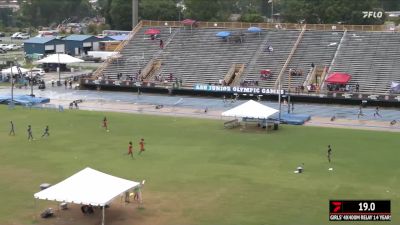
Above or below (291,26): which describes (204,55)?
below

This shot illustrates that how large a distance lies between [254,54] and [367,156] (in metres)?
38.8

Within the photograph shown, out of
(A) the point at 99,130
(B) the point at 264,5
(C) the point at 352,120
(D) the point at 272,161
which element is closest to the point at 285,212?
(D) the point at 272,161

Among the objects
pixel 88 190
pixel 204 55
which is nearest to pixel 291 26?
pixel 204 55

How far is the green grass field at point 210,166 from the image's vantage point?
103 ft

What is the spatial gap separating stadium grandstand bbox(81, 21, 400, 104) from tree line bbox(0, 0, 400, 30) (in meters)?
15.9

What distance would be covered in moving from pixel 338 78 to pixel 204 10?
210ft

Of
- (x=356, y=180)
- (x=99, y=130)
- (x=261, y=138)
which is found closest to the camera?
(x=356, y=180)

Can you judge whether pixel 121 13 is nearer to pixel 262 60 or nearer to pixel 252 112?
pixel 262 60

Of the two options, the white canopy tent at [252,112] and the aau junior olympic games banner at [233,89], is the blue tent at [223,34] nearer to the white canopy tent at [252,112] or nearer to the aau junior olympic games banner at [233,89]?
the aau junior olympic games banner at [233,89]

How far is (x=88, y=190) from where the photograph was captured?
28.5 m

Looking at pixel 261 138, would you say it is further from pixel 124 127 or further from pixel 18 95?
pixel 18 95

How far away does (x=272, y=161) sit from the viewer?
1646 inches

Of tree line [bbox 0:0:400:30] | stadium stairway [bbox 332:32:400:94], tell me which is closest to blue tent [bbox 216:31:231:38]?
tree line [bbox 0:0:400:30]

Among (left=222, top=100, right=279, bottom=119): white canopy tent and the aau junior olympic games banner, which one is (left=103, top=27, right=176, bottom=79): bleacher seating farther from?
(left=222, top=100, right=279, bottom=119): white canopy tent
